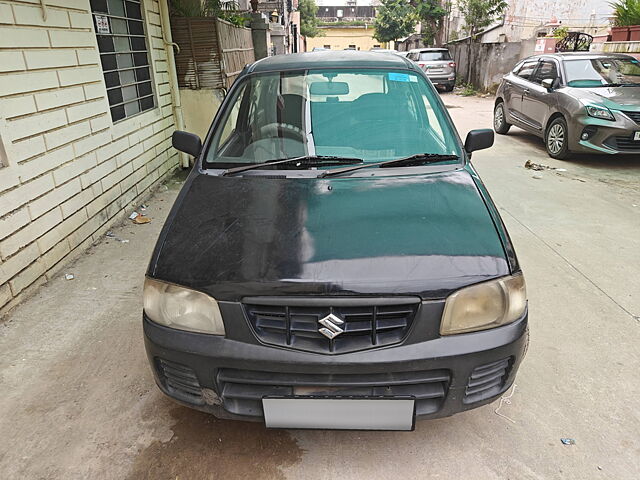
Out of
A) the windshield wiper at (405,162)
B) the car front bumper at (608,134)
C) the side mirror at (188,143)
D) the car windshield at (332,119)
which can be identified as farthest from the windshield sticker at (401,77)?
the car front bumper at (608,134)

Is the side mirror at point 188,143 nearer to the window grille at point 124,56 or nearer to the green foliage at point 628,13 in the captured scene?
the window grille at point 124,56

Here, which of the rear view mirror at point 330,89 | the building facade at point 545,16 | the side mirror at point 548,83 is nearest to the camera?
the rear view mirror at point 330,89

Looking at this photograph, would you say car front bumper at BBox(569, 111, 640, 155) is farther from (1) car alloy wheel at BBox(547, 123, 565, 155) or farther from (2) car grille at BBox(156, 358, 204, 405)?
(2) car grille at BBox(156, 358, 204, 405)

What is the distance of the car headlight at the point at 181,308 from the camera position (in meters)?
1.73

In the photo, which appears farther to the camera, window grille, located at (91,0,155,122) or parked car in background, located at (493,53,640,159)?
parked car in background, located at (493,53,640,159)

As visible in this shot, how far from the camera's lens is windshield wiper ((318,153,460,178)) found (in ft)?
7.74

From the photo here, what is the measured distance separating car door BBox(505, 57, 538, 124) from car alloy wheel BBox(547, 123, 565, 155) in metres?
0.91

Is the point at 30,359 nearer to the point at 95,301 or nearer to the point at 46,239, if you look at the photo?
the point at 95,301

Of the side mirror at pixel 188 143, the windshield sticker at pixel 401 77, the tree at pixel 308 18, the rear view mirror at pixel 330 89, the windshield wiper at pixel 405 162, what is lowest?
the windshield wiper at pixel 405 162

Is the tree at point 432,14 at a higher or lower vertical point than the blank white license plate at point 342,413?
higher

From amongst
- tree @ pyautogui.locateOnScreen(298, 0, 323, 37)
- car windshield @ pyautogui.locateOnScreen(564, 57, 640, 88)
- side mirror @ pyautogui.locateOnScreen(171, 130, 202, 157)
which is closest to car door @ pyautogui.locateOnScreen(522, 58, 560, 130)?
car windshield @ pyautogui.locateOnScreen(564, 57, 640, 88)

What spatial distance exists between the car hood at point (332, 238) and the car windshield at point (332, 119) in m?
0.31

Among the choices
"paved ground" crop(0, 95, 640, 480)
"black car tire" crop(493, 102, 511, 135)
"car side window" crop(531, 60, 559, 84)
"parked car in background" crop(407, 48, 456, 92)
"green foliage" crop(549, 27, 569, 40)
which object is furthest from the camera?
"parked car in background" crop(407, 48, 456, 92)

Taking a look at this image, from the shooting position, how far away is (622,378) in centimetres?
243
